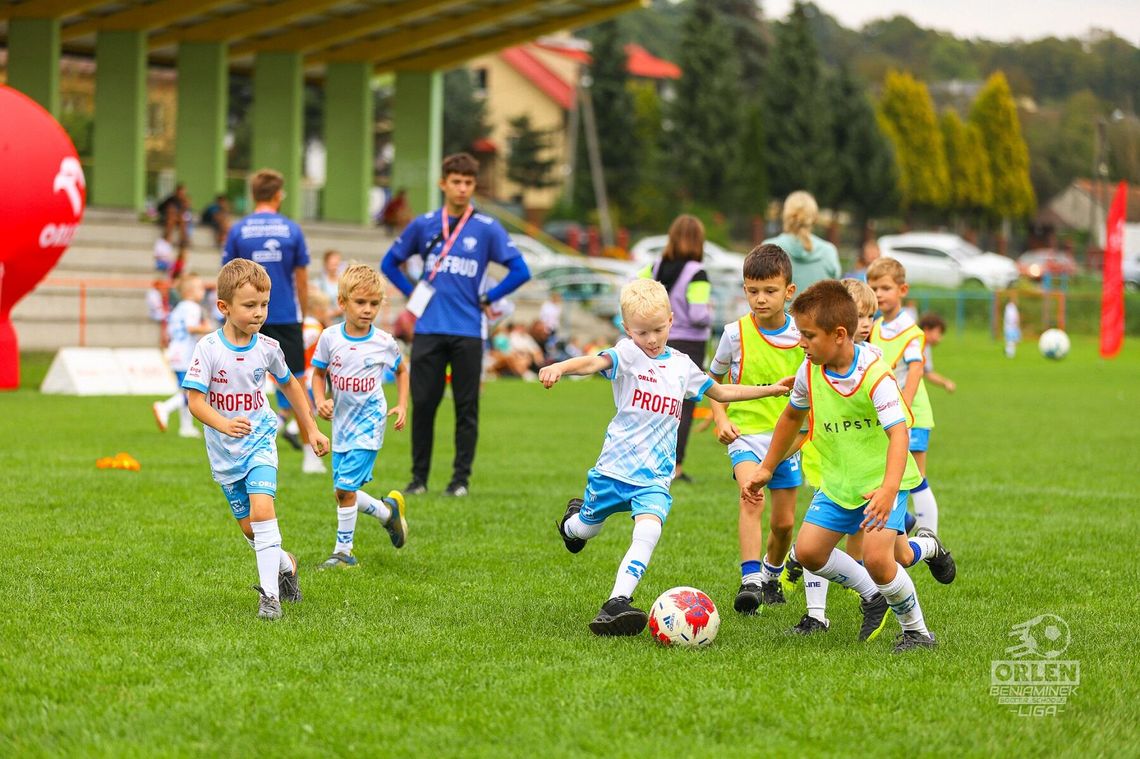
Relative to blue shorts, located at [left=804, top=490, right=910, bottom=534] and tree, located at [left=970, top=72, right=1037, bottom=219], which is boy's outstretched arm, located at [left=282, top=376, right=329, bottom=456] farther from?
tree, located at [left=970, top=72, right=1037, bottom=219]

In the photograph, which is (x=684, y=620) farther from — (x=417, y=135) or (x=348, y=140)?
(x=417, y=135)

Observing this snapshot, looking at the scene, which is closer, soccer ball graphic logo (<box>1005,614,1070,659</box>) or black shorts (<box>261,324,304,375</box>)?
soccer ball graphic logo (<box>1005,614,1070,659</box>)

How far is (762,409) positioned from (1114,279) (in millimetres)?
28910

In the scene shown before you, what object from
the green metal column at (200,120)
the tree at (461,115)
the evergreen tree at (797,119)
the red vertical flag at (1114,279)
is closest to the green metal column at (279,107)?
the green metal column at (200,120)

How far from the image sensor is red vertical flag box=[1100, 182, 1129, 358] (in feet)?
107

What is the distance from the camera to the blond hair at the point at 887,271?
842 cm

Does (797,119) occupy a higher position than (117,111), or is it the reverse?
(797,119)

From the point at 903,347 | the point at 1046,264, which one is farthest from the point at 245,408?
the point at 1046,264

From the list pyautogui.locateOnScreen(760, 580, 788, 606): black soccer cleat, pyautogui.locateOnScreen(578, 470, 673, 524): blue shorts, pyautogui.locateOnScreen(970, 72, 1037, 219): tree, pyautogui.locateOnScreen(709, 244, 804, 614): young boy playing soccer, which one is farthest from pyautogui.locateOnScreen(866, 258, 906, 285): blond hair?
pyautogui.locateOnScreen(970, 72, 1037, 219): tree

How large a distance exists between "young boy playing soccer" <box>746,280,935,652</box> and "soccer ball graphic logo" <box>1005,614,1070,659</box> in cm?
39

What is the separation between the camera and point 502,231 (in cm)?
1082

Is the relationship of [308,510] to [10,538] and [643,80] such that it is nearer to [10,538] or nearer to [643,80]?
[10,538]

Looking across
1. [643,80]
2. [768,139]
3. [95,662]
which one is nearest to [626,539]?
[95,662]

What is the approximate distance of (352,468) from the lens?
7.93m
